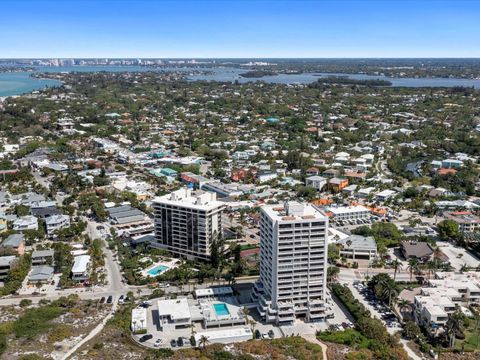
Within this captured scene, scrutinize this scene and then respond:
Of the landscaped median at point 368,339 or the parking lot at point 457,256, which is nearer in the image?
the landscaped median at point 368,339

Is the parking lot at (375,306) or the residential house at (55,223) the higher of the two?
the residential house at (55,223)

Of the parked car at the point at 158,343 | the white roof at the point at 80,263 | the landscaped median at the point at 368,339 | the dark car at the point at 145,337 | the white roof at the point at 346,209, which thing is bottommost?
the parked car at the point at 158,343

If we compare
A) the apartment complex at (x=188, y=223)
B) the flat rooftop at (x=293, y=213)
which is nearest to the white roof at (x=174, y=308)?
the apartment complex at (x=188, y=223)

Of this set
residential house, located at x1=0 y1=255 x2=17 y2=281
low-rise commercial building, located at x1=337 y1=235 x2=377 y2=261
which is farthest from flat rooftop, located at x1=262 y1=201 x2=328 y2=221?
residential house, located at x1=0 y1=255 x2=17 y2=281

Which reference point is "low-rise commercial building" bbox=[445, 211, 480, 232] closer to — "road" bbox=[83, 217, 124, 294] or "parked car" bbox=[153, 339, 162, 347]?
"road" bbox=[83, 217, 124, 294]

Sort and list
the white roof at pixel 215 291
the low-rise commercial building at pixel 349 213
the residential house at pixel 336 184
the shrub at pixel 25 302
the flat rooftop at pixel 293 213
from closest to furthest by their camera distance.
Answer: the flat rooftop at pixel 293 213 → the shrub at pixel 25 302 → the white roof at pixel 215 291 → the low-rise commercial building at pixel 349 213 → the residential house at pixel 336 184

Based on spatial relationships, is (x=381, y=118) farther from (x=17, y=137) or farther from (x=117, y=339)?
(x=117, y=339)

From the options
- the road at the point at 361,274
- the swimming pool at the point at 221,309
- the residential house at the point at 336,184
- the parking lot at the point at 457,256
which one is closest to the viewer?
the swimming pool at the point at 221,309

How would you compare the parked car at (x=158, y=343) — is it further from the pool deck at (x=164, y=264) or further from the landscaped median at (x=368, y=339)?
the pool deck at (x=164, y=264)
